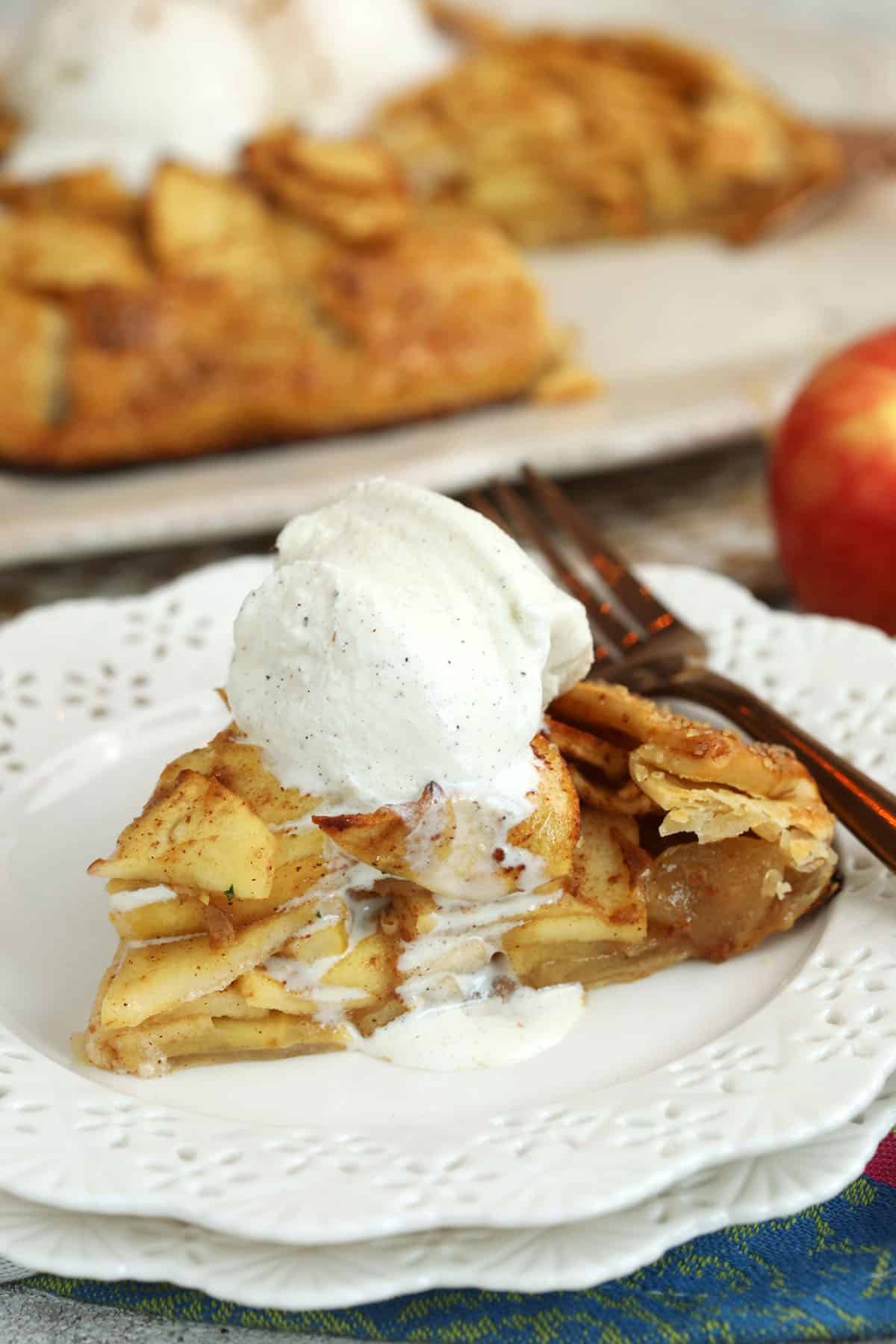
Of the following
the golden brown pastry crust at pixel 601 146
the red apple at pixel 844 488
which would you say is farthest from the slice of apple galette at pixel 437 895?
the golden brown pastry crust at pixel 601 146

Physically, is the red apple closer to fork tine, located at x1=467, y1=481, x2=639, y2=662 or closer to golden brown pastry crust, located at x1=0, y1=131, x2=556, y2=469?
fork tine, located at x1=467, y1=481, x2=639, y2=662

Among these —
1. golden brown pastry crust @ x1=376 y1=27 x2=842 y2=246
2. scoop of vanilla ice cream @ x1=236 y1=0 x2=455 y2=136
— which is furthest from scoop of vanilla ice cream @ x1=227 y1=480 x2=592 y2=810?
golden brown pastry crust @ x1=376 y1=27 x2=842 y2=246

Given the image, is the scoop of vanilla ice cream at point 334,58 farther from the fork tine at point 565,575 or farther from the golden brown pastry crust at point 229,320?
the fork tine at point 565,575

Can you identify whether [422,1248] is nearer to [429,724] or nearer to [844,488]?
[429,724]

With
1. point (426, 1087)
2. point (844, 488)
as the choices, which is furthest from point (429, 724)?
point (844, 488)

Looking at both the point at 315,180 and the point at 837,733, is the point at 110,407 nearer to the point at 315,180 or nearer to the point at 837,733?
the point at 315,180
